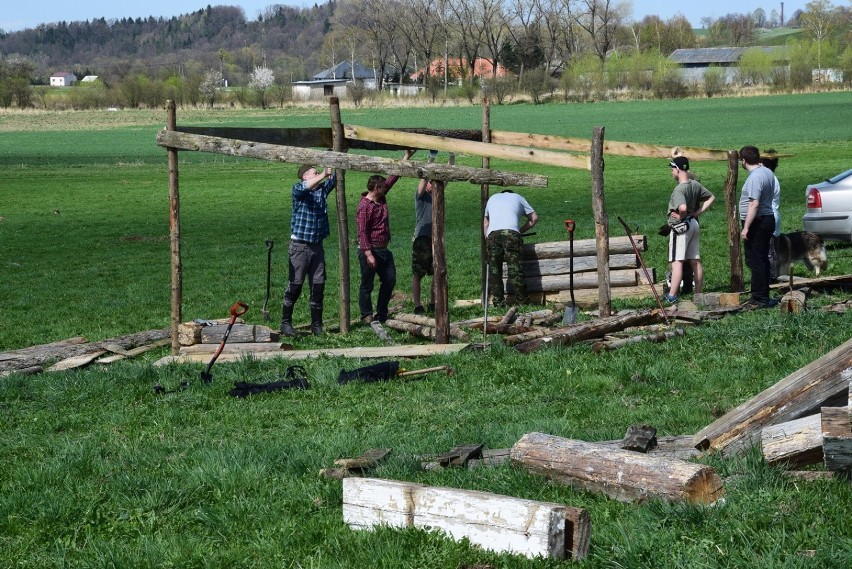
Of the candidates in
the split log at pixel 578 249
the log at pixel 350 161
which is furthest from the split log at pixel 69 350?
the split log at pixel 578 249

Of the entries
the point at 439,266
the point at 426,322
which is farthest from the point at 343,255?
the point at 439,266

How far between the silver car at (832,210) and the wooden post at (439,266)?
8835 mm

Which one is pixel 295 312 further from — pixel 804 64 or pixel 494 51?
pixel 494 51

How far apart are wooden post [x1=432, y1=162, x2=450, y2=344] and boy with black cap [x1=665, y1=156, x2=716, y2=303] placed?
361 centimetres

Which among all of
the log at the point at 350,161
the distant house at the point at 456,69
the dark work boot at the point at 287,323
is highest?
the distant house at the point at 456,69

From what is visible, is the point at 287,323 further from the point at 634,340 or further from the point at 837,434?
the point at 837,434

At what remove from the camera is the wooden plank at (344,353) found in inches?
440

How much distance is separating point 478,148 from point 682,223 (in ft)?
10.0

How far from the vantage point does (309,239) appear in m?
14.0

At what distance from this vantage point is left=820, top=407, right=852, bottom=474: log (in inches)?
199

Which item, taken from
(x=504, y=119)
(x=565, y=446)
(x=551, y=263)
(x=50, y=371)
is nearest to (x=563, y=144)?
(x=551, y=263)

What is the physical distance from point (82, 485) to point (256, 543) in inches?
64.7

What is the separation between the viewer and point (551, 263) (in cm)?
1515

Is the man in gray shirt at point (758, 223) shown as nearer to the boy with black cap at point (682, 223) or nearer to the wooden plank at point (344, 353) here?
the boy with black cap at point (682, 223)
